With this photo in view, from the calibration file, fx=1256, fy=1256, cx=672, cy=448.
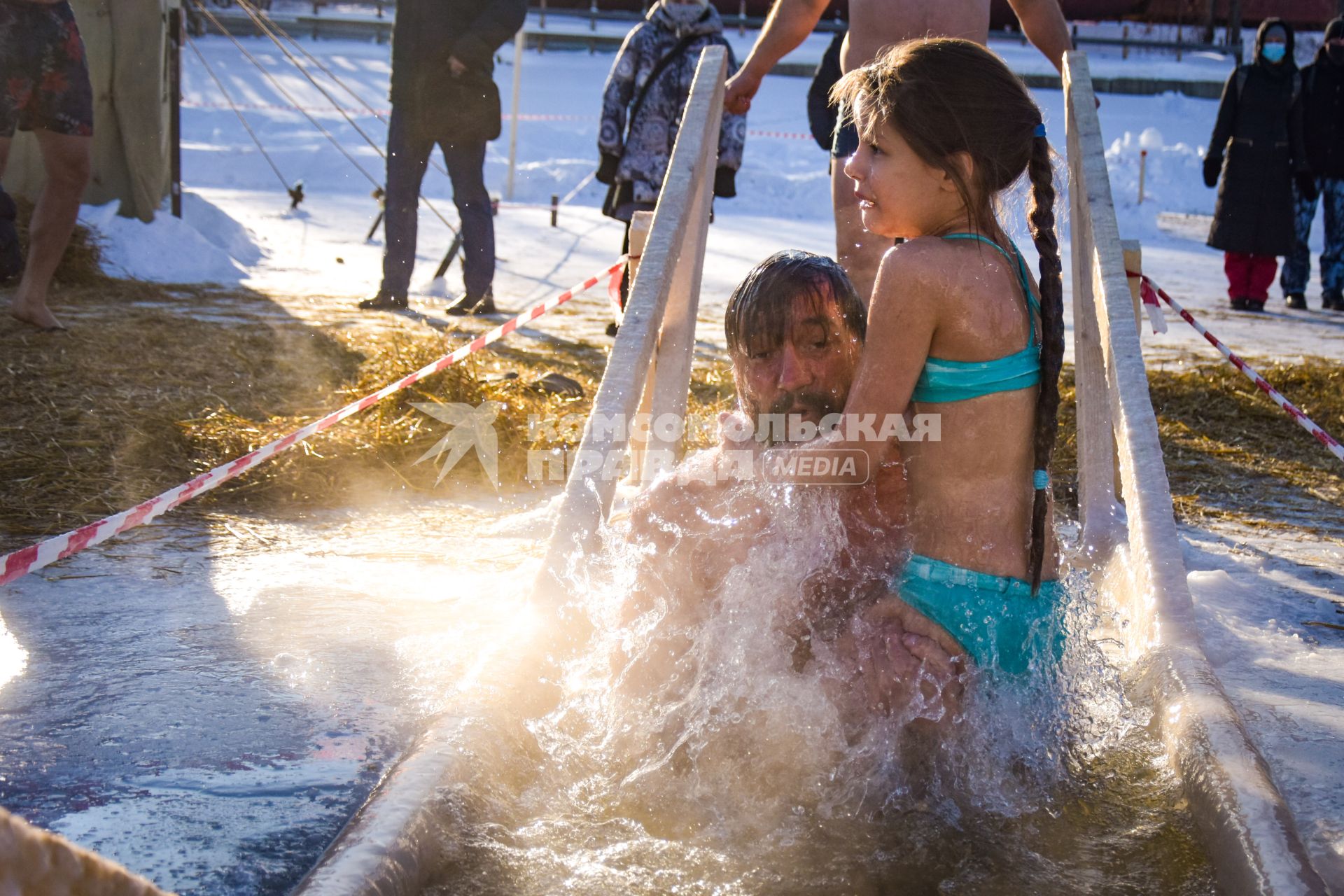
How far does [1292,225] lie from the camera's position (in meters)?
9.37

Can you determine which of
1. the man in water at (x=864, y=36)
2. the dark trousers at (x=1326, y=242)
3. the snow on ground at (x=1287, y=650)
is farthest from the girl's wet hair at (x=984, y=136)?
the dark trousers at (x=1326, y=242)

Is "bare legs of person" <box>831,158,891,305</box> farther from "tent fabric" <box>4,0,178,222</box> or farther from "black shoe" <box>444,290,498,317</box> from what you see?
"tent fabric" <box>4,0,178,222</box>

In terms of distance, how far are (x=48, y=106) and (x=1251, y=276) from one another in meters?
8.25

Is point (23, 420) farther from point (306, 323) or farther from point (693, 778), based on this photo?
point (693, 778)

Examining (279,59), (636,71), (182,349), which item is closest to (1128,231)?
(636,71)

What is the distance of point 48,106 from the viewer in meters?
5.56

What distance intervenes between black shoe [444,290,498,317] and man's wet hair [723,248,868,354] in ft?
18.1

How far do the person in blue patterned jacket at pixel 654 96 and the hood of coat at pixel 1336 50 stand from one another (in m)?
5.22

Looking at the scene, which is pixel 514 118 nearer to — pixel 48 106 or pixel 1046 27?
pixel 48 106

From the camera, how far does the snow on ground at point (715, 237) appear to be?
305cm

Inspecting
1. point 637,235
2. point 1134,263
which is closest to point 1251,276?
point 1134,263

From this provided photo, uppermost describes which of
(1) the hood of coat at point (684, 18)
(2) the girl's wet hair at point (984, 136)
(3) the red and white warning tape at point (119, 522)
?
(1) the hood of coat at point (684, 18)

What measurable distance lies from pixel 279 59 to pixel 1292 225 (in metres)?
24.6

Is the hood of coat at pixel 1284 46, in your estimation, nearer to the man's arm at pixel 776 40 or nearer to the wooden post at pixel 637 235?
the man's arm at pixel 776 40
